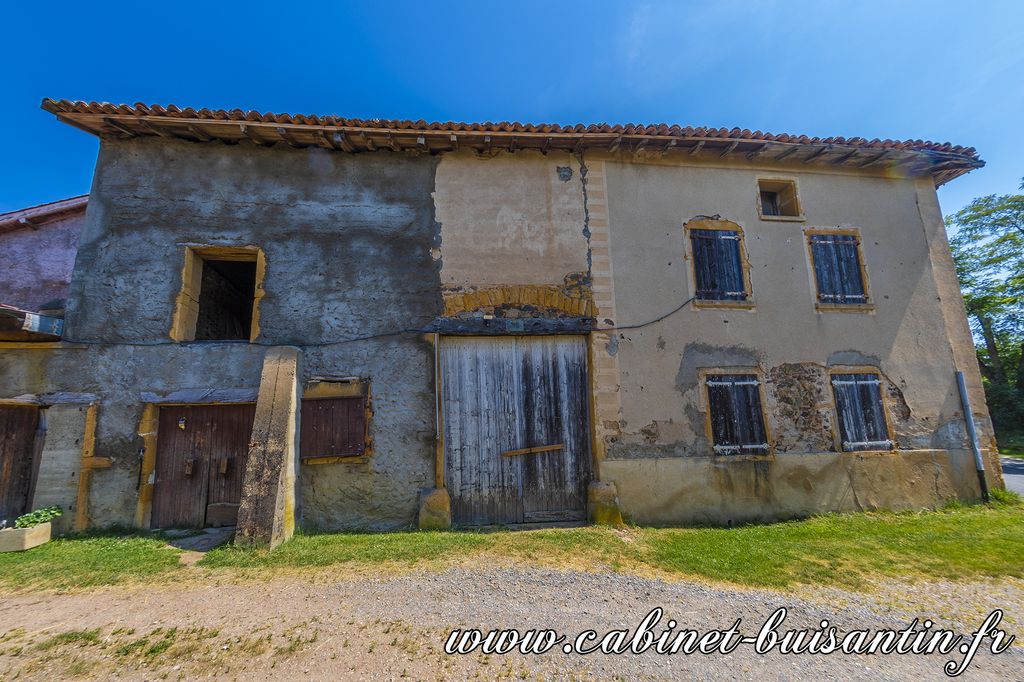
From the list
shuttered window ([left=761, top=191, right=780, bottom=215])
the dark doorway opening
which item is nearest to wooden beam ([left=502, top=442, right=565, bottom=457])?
the dark doorway opening

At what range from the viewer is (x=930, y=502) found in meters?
7.19

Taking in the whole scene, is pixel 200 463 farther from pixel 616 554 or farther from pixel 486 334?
pixel 616 554

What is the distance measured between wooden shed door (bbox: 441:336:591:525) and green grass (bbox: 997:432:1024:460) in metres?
18.8

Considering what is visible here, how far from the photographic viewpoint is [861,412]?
24.3ft

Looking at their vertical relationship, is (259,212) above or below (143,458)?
above

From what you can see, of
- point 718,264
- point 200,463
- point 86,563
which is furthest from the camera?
point 718,264

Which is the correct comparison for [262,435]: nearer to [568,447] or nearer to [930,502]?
[568,447]

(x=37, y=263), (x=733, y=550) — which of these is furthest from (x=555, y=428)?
(x=37, y=263)

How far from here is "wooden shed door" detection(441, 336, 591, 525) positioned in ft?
21.7

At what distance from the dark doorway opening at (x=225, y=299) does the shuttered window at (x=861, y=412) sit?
10.0 m

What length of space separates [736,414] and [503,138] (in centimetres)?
601

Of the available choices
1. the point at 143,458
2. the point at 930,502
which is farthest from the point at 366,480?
the point at 930,502

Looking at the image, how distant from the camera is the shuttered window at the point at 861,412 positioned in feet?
23.9

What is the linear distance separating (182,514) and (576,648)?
19.4 ft
